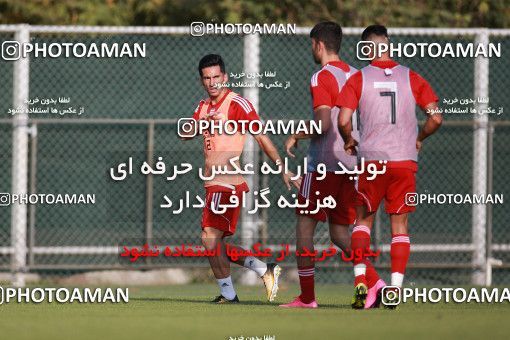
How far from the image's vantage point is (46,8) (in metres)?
17.5

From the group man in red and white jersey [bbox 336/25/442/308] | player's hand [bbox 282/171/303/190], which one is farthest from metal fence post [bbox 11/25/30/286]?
man in red and white jersey [bbox 336/25/442/308]

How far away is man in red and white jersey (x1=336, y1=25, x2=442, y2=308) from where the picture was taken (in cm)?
945

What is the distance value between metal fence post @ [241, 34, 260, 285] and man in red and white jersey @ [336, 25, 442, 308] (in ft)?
14.4

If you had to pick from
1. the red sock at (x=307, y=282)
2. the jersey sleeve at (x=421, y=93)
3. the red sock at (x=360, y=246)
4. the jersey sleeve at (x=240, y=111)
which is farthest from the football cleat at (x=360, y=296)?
the jersey sleeve at (x=240, y=111)

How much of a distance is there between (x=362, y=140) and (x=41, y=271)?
552 cm

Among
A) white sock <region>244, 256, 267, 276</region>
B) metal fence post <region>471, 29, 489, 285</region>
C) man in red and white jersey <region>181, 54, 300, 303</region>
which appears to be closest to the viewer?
man in red and white jersey <region>181, 54, 300, 303</region>

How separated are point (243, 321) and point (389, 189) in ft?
5.40

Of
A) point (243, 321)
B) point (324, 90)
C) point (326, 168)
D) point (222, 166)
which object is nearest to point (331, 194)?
point (326, 168)

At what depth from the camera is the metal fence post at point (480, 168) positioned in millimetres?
14258

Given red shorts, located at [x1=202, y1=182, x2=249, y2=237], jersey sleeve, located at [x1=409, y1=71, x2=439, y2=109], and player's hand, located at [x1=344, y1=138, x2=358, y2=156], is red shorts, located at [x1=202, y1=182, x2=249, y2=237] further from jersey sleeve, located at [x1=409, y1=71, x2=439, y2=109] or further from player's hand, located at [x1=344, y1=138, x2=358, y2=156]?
jersey sleeve, located at [x1=409, y1=71, x2=439, y2=109]

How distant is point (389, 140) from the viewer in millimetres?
9469

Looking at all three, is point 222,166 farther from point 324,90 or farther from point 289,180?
point 324,90

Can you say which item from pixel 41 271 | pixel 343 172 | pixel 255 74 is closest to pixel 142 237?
pixel 41 271

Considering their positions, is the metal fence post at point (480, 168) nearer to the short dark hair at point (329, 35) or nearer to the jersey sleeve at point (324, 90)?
the short dark hair at point (329, 35)
